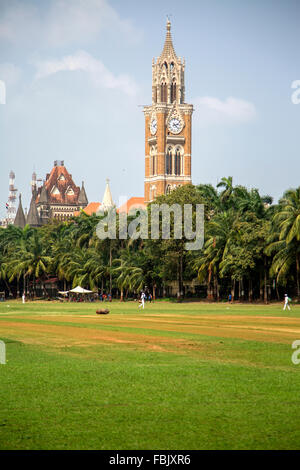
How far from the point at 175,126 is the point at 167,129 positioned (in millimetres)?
2209

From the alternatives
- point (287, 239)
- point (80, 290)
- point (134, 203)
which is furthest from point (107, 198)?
point (287, 239)

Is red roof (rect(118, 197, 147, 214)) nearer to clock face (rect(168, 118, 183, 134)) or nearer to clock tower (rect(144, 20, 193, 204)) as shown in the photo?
clock tower (rect(144, 20, 193, 204))

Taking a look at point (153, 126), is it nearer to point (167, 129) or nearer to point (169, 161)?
point (167, 129)

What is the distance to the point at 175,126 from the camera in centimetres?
16700

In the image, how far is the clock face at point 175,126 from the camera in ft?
546

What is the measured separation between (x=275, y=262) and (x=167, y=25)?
376 feet

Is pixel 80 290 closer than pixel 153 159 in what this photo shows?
Yes

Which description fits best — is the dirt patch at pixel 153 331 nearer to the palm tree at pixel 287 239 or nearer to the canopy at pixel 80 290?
the palm tree at pixel 287 239

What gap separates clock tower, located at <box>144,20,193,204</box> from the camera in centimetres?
16325

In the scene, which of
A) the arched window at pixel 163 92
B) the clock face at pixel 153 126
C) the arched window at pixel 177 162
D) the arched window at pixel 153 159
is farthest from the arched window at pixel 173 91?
the arched window at pixel 177 162

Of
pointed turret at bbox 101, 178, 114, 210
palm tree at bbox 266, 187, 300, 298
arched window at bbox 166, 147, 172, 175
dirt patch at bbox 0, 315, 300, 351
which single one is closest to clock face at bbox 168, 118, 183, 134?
arched window at bbox 166, 147, 172, 175

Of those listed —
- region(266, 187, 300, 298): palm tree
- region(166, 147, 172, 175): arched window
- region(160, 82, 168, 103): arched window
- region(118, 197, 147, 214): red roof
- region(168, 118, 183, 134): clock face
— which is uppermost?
region(160, 82, 168, 103): arched window

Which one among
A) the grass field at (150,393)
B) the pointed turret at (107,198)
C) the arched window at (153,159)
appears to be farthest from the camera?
the pointed turret at (107,198)

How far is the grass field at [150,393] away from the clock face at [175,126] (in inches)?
5496
